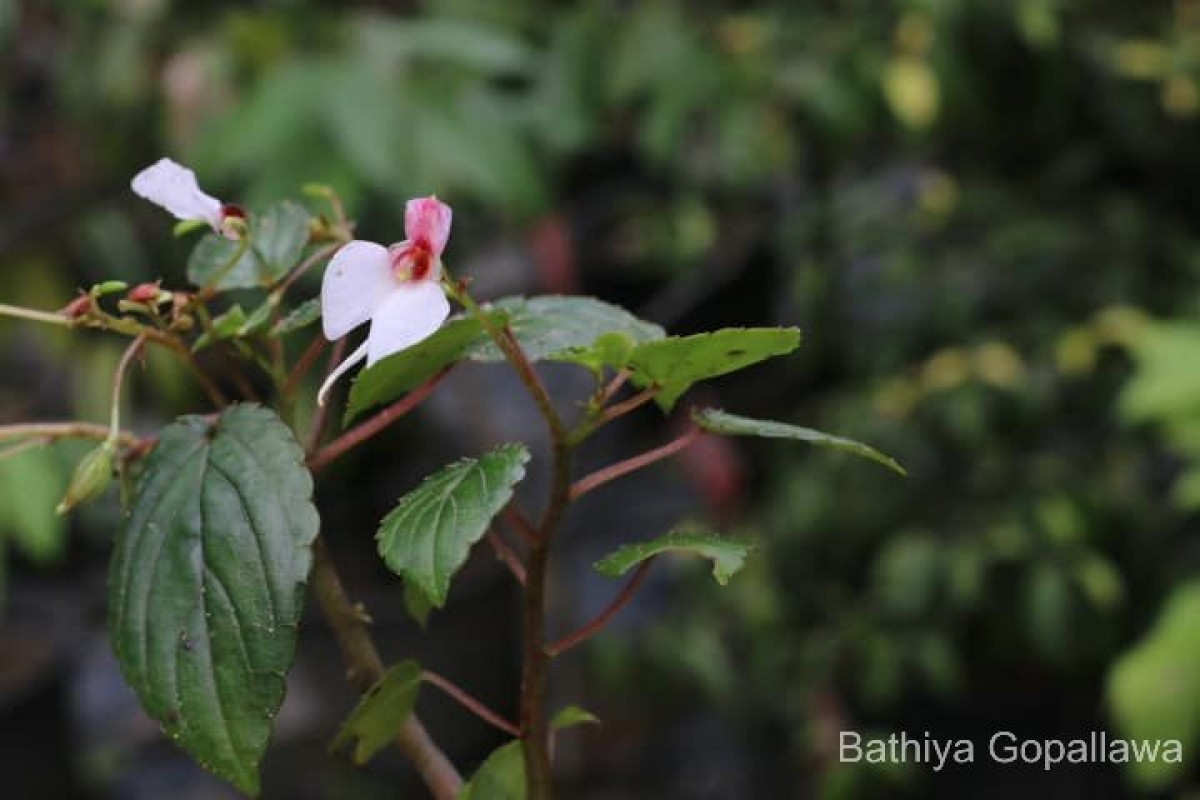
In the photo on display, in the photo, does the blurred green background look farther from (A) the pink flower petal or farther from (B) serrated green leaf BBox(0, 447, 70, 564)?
(A) the pink flower petal

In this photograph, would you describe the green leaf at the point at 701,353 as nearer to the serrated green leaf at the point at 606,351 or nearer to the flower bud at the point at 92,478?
the serrated green leaf at the point at 606,351

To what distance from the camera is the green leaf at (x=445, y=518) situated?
0.38 m

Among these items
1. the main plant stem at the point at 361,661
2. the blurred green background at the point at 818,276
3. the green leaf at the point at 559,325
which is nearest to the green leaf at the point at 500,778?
the main plant stem at the point at 361,661

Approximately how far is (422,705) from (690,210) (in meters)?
0.82

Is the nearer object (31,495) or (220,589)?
(220,589)

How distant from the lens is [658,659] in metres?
1.81

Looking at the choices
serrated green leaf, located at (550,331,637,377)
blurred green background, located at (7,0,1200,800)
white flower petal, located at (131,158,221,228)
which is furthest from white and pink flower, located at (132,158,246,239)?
blurred green background, located at (7,0,1200,800)

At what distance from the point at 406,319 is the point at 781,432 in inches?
4.5

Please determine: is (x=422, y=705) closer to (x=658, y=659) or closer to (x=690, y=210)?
(x=658, y=659)

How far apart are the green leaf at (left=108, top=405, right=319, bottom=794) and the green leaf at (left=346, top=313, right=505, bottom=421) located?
31 mm

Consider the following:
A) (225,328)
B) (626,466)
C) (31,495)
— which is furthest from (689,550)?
(31,495)

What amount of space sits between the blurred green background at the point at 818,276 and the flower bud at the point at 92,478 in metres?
0.97

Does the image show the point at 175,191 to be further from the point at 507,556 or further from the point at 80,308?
the point at 507,556

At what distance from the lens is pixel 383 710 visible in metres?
0.43
